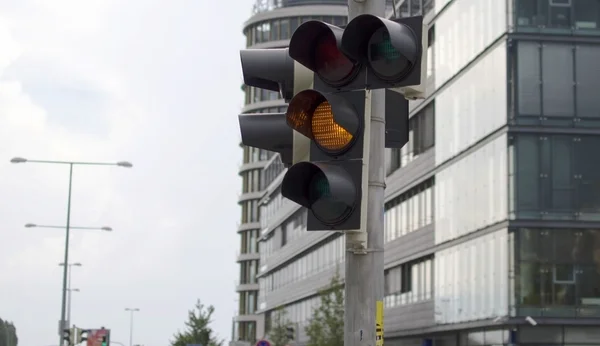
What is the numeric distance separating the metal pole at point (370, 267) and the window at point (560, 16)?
112 ft

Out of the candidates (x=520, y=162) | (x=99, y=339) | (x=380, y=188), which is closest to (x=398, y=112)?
(x=380, y=188)

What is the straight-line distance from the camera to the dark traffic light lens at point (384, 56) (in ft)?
21.3

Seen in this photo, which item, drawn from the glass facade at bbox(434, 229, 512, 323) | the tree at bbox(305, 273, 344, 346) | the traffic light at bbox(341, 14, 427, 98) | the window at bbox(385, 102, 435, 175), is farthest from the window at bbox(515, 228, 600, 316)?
the traffic light at bbox(341, 14, 427, 98)

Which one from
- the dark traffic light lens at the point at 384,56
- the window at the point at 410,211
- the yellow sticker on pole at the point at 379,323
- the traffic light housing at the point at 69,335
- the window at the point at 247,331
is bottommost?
the yellow sticker on pole at the point at 379,323

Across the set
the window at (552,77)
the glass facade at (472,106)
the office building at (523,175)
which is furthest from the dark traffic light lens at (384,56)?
the glass facade at (472,106)

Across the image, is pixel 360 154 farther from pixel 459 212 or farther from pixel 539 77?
pixel 459 212

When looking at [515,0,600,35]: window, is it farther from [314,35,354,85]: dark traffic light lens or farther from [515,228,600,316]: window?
[314,35,354,85]: dark traffic light lens

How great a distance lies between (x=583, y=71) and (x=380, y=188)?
34723 mm

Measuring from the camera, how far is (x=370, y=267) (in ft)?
22.6

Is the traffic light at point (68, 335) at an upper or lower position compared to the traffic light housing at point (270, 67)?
upper

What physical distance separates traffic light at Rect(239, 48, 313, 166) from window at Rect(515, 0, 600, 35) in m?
34.2

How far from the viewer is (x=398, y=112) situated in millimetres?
7207

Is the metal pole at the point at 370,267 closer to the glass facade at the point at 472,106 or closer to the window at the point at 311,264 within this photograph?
the glass facade at the point at 472,106

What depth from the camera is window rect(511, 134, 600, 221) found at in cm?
3997
